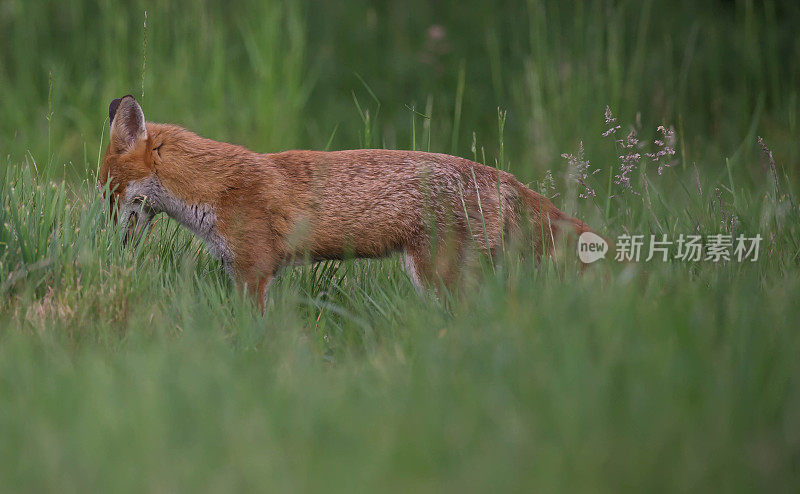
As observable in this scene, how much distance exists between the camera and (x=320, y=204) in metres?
4.89

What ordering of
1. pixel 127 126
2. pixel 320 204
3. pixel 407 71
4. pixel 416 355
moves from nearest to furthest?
pixel 416 355 < pixel 320 204 < pixel 127 126 < pixel 407 71

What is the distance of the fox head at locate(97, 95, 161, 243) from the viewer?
16.3ft

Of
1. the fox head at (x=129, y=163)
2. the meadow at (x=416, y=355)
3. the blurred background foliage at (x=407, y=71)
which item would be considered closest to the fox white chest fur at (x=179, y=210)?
the fox head at (x=129, y=163)

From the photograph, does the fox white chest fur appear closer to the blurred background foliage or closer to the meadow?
the meadow

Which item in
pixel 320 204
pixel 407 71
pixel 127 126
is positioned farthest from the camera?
pixel 407 71

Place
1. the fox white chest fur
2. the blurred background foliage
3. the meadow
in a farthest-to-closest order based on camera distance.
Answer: the blurred background foliage, the fox white chest fur, the meadow

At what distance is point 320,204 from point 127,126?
4.05 ft

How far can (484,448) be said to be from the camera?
8.44 feet

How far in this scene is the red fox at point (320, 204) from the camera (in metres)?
4.77

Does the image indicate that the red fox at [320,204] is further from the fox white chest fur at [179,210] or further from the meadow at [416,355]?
the meadow at [416,355]

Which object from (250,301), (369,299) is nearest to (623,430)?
(369,299)

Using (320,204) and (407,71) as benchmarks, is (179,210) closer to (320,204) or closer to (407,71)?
(320,204)

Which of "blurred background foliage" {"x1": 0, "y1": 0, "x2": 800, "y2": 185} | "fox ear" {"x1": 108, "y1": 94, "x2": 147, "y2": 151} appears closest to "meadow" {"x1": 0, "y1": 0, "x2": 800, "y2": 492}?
"blurred background foliage" {"x1": 0, "y1": 0, "x2": 800, "y2": 185}

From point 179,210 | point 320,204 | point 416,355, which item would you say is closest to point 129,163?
point 179,210
